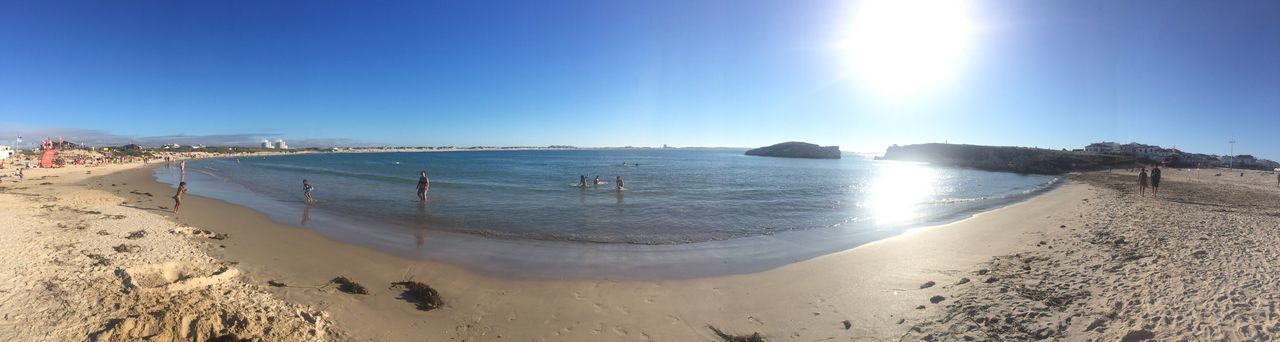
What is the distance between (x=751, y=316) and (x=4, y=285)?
1060 cm

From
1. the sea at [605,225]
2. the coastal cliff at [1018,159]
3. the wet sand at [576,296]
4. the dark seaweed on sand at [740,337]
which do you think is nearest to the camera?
the dark seaweed on sand at [740,337]

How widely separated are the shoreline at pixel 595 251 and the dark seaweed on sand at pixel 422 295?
1424 millimetres

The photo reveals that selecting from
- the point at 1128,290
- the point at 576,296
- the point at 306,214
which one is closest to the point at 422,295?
the point at 576,296

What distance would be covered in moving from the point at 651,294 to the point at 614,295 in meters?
0.64

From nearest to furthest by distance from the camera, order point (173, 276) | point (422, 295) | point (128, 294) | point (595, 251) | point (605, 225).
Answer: point (128, 294), point (422, 295), point (173, 276), point (595, 251), point (605, 225)

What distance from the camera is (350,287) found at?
23.9 ft

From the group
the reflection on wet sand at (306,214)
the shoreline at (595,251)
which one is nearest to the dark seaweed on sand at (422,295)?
the shoreline at (595,251)

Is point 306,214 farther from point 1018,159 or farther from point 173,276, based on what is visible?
point 1018,159

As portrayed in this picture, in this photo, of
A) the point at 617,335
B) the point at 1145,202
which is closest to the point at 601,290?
the point at 617,335

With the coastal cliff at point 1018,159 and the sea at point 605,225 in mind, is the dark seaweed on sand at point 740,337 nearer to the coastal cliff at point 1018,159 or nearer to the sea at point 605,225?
the sea at point 605,225

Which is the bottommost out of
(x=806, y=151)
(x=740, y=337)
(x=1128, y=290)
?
(x=740, y=337)

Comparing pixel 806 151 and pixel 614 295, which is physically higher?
pixel 806 151

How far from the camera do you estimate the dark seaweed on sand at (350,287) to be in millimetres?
7199

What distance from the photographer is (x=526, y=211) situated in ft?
58.9
